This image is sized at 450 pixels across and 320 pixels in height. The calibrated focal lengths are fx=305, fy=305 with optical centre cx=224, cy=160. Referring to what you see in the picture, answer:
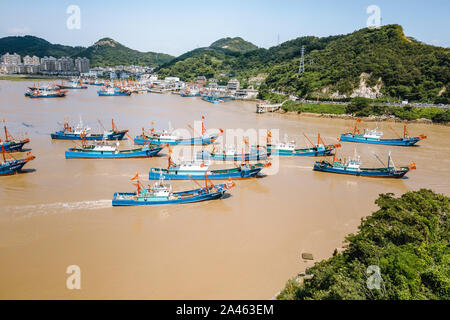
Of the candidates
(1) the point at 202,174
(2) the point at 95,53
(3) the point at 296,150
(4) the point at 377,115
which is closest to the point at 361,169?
(3) the point at 296,150

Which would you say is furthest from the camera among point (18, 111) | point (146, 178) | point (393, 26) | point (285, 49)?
point (285, 49)

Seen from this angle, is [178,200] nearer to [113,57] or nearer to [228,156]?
[228,156]

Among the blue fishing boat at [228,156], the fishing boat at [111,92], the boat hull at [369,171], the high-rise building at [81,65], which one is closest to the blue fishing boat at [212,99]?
the fishing boat at [111,92]

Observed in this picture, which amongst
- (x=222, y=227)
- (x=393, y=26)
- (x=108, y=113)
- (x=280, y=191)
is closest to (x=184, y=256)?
(x=222, y=227)

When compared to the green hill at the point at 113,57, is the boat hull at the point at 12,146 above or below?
below

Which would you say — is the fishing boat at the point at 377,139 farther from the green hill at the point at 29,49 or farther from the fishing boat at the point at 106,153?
the green hill at the point at 29,49

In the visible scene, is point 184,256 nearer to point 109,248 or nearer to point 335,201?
point 109,248

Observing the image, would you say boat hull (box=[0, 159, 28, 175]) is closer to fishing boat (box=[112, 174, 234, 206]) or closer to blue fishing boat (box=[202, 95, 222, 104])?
fishing boat (box=[112, 174, 234, 206])

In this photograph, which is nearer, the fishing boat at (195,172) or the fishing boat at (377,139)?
the fishing boat at (195,172)
